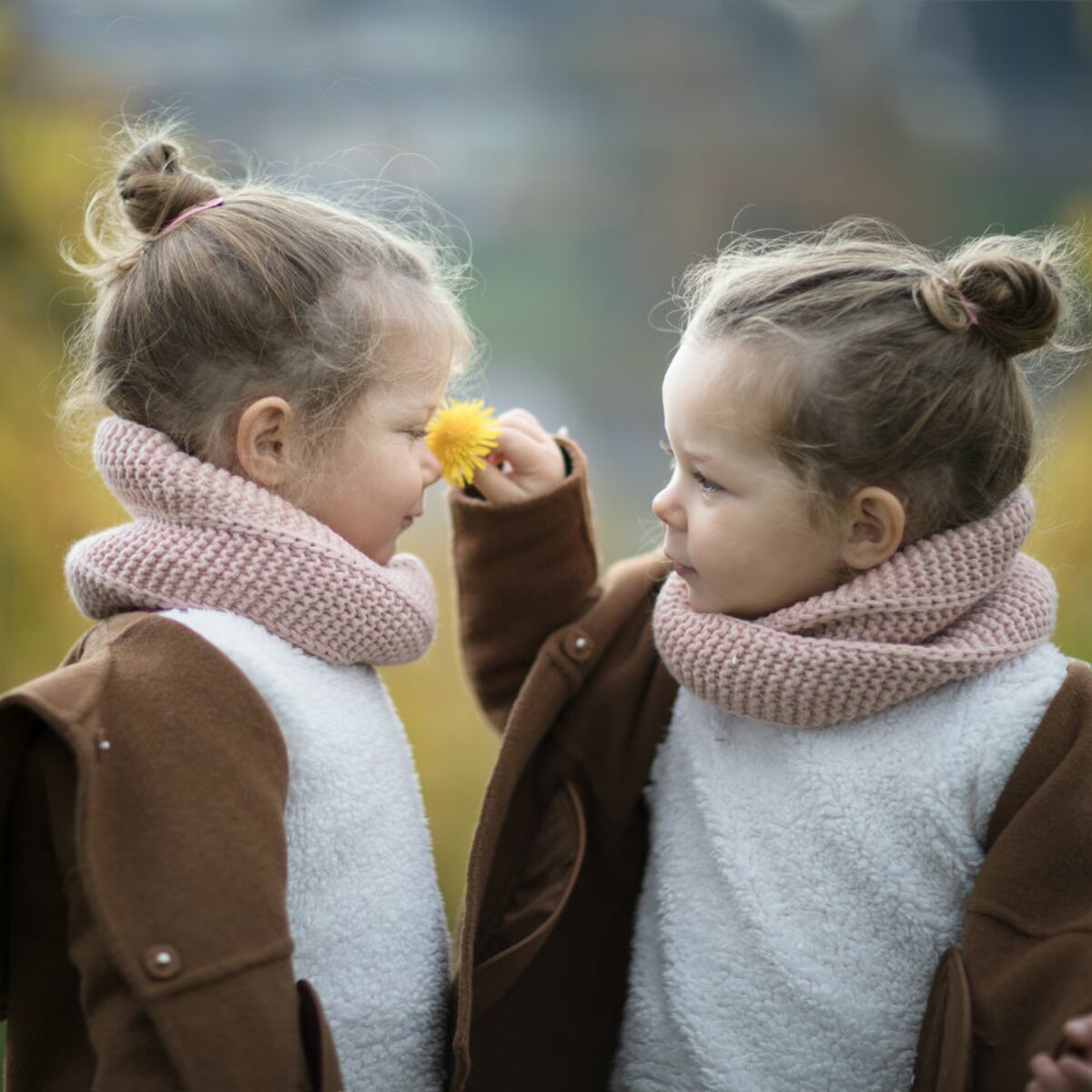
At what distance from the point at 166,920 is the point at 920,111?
11.0ft

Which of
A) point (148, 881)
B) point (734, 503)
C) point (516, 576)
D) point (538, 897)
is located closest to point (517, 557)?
point (516, 576)

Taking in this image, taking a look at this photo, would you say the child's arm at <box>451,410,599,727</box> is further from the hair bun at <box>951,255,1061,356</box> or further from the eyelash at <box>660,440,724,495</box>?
the hair bun at <box>951,255,1061,356</box>

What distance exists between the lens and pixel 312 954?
1626 millimetres

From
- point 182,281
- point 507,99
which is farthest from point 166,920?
point 507,99

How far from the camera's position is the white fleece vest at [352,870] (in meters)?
1.62

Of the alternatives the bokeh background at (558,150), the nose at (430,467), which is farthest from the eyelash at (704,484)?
the bokeh background at (558,150)

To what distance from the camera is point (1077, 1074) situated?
4.60 feet

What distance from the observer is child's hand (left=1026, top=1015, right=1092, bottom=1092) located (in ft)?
4.60

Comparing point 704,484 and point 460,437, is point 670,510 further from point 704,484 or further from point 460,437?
point 460,437

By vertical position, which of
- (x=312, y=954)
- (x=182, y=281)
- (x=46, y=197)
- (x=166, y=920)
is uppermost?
(x=46, y=197)

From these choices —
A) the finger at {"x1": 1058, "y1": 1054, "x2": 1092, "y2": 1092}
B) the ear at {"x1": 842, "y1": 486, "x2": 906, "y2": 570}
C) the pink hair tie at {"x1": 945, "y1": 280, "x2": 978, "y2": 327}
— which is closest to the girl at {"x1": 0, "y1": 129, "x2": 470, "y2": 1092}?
the ear at {"x1": 842, "y1": 486, "x2": 906, "y2": 570}

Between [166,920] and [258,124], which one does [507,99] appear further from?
[166,920]

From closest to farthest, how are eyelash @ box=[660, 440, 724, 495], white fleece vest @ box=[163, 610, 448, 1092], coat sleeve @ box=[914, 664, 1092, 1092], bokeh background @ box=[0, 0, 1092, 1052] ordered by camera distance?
coat sleeve @ box=[914, 664, 1092, 1092]
white fleece vest @ box=[163, 610, 448, 1092]
eyelash @ box=[660, 440, 724, 495]
bokeh background @ box=[0, 0, 1092, 1052]

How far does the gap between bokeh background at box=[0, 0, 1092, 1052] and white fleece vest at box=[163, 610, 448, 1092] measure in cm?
156
